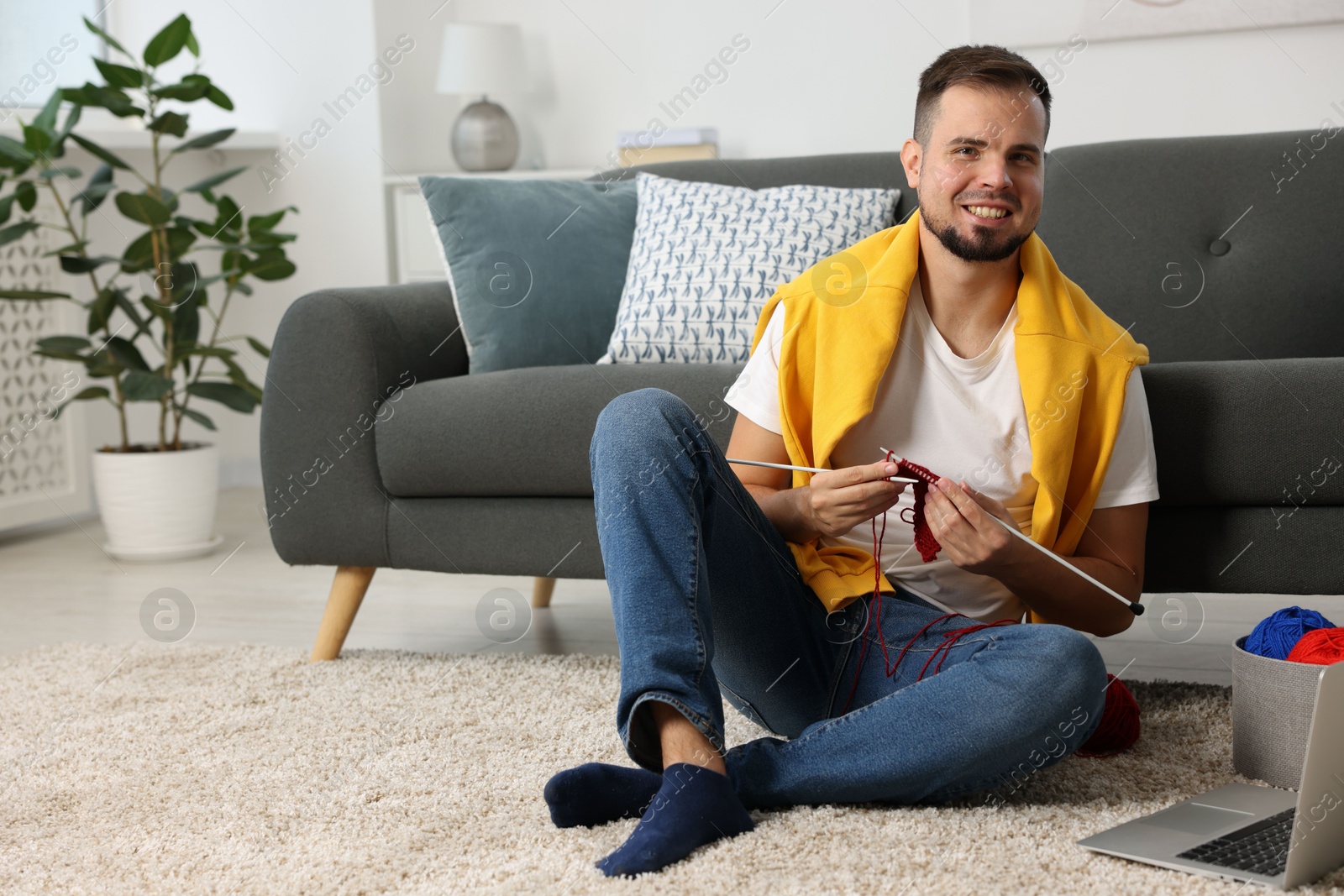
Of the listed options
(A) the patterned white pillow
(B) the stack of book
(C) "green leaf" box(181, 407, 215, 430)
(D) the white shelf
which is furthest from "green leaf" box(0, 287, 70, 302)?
(A) the patterned white pillow

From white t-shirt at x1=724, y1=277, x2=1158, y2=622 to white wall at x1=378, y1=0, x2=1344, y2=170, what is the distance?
2.09 metres

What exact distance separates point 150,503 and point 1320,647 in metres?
2.65

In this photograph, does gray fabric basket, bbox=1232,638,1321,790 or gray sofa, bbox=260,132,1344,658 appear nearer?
gray fabric basket, bbox=1232,638,1321,790

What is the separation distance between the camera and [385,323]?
81.9 inches

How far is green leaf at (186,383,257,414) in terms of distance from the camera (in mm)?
3176

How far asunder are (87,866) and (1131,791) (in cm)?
107

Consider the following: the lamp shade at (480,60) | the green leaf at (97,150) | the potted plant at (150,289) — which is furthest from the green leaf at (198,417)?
the lamp shade at (480,60)

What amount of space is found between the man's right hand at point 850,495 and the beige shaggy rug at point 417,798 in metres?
0.29

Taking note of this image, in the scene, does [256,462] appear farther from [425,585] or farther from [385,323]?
[385,323]

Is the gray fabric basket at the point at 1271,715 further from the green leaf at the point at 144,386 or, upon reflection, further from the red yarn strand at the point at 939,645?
the green leaf at the point at 144,386

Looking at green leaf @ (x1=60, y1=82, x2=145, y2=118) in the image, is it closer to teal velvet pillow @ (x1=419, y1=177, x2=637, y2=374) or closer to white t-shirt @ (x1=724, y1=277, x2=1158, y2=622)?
teal velvet pillow @ (x1=419, y1=177, x2=637, y2=374)

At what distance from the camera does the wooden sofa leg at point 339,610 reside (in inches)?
80.4

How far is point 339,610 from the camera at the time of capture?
2.05 m

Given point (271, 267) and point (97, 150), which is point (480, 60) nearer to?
point (271, 267)
